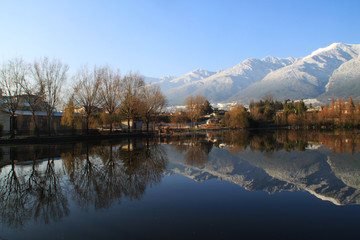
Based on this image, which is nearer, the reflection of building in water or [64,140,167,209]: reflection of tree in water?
[64,140,167,209]: reflection of tree in water

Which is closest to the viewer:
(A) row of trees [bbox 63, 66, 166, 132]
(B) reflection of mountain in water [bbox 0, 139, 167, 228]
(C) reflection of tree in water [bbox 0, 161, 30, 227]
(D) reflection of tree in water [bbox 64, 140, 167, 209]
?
(C) reflection of tree in water [bbox 0, 161, 30, 227]

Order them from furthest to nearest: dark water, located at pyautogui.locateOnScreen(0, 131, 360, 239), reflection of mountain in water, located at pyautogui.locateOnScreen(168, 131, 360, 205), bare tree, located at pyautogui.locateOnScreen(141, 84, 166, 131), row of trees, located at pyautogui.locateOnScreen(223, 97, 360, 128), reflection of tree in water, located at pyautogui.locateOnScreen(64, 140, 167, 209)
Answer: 1. row of trees, located at pyautogui.locateOnScreen(223, 97, 360, 128)
2. bare tree, located at pyautogui.locateOnScreen(141, 84, 166, 131)
3. reflection of mountain in water, located at pyautogui.locateOnScreen(168, 131, 360, 205)
4. reflection of tree in water, located at pyautogui.locateOnScreen(64, 140, 167, 209)
5. dark water, located at pyautogui.locateOnScreen(0, 131, 360, 239)

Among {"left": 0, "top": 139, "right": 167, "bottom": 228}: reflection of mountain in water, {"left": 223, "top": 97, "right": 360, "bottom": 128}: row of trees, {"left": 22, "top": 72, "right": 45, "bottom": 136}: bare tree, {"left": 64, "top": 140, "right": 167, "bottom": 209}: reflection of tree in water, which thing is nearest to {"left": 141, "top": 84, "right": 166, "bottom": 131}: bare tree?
{"left": 22, "top": 72, "right": 45, "bottom": 136}: bare tree

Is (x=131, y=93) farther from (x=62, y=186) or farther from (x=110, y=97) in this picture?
(x=62, y=186)

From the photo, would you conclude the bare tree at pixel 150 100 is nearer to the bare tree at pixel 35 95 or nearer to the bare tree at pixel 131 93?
the bare tree at pixel 131 93

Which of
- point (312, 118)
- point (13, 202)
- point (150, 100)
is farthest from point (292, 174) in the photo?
point (312, 118)

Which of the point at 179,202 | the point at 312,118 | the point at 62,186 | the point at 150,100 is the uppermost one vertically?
the point at 150,100

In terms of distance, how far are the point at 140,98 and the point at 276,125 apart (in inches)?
2085

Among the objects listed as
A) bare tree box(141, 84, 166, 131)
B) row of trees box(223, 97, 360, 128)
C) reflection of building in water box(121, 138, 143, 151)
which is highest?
bare tree box(141, 84, 166, 131)

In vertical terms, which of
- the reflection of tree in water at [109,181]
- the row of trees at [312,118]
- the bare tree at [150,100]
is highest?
the bare tree at [150,100]

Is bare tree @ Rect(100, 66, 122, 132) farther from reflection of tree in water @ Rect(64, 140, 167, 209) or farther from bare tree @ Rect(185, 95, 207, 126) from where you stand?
bare tree @ Rect(185, 95, 207, 126)

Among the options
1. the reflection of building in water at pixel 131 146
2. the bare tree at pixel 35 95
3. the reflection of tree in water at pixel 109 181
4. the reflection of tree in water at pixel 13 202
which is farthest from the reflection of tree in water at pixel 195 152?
the bare tree at pixel 35 95

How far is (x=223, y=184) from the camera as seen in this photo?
896 cm

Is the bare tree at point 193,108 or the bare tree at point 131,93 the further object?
the bare tree at point 193,108
